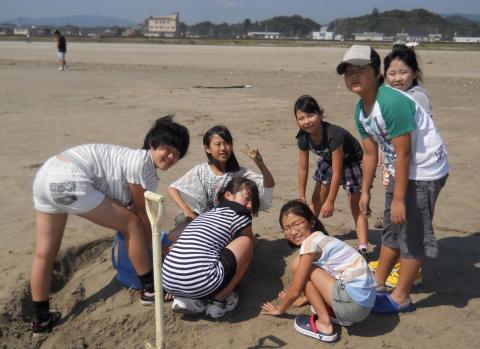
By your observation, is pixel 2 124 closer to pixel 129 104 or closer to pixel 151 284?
pixel 129 104

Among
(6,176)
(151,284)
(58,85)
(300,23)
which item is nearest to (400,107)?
(151,284)

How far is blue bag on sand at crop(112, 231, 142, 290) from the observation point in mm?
3354

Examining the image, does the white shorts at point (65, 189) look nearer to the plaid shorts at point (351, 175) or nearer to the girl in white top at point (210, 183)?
the girl in white top at point (210, 183)

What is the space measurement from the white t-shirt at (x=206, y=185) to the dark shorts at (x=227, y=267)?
2.83ft

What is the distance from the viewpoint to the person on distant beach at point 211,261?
9.53 feet

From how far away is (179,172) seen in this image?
591cm


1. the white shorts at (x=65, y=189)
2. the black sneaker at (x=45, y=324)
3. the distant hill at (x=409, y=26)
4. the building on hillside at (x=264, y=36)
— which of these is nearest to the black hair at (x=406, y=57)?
the white shorts at (x=65, y=189)

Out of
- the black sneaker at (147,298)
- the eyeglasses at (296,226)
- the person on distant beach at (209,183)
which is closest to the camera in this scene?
the eyeglasses at (296,226)

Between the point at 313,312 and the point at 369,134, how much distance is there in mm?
1110

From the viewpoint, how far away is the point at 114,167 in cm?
289

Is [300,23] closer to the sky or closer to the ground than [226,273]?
closer to the sky

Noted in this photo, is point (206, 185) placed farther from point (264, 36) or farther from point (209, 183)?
point (264, 36)

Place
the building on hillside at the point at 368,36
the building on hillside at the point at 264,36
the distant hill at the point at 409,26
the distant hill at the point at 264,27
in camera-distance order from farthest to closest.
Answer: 1. the distant hill at the point at 264,27
2. the building on hillside at the point at 264,36
3. the distant hill at the point at 409,26
4. the building on hillside at the point at 368,36

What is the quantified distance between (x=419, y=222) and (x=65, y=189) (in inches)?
77.8
